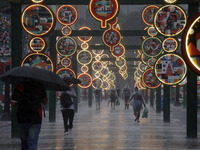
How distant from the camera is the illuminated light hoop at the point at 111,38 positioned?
21375 millimetres

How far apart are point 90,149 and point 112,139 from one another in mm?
2648

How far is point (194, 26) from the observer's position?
4.82m

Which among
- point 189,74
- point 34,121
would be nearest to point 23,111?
point 34,121

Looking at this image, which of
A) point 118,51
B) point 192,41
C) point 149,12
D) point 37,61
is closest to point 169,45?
point 149,12

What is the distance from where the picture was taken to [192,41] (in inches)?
189

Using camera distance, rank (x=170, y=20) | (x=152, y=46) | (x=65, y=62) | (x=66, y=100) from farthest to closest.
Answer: (x=65, y=62)
(x=152, y=46)
(x=66, y=100)
(x=170, y=20)

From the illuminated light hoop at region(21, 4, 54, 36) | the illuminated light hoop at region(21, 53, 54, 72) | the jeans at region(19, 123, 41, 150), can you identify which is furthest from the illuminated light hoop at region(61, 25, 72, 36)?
the jeans at region(19, 123, 41, 150)

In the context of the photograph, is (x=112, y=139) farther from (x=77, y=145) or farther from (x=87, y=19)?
(x=87, y=19)

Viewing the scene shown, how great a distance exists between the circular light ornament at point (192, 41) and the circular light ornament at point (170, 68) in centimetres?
1218

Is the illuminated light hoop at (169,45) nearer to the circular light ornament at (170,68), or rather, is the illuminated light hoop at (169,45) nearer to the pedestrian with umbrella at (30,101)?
the circular light ornament at (170,68)

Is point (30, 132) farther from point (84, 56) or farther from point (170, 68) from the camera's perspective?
point (84, 56)

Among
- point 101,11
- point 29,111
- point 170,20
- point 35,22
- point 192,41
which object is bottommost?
point 29,111

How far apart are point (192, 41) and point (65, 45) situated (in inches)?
741

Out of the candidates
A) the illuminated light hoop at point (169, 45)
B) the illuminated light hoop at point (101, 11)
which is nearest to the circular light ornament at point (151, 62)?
the illuminated light hoop at point (169, 45)
